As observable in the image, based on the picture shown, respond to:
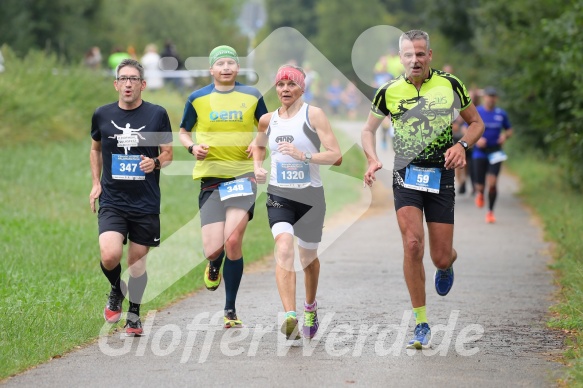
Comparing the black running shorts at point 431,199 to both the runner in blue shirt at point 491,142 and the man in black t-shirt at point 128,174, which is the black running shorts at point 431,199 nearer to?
the man in black t-shirt at point 128,174

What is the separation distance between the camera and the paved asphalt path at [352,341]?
7438mm

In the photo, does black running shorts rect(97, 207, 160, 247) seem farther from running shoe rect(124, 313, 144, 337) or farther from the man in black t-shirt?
running shoe rect(124, 313, 144, 337)

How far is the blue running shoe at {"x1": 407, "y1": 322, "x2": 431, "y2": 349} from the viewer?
8.40 metres

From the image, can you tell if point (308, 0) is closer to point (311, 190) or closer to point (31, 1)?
point (31, 1)

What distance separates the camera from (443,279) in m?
9.42

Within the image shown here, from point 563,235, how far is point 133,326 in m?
7.13

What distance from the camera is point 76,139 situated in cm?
2516

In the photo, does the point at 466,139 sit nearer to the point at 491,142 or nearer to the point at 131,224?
the point at 131,224

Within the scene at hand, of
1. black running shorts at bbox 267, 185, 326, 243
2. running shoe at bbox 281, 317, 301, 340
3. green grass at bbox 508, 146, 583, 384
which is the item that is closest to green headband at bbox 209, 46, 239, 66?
black running shorts at bbox 267, 185, 326, 243

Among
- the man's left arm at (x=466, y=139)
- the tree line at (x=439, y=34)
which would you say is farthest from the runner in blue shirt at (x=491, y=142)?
the man's left arm at (x=466, y=139)

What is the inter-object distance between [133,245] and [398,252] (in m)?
6.43

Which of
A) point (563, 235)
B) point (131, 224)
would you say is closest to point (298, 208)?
point (131, 224)

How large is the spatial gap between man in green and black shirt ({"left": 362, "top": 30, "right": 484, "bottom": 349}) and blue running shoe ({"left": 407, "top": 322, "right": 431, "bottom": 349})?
38mm

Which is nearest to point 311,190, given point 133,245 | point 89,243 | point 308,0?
point 133,245
